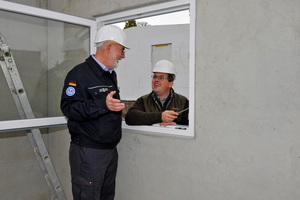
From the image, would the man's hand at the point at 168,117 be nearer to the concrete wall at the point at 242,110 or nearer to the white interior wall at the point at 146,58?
the concrete wall at the point at 242,110

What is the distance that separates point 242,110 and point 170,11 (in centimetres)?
97

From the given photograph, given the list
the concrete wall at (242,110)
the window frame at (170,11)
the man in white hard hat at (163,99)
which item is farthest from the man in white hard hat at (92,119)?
the man in white hard hat at (163,99)

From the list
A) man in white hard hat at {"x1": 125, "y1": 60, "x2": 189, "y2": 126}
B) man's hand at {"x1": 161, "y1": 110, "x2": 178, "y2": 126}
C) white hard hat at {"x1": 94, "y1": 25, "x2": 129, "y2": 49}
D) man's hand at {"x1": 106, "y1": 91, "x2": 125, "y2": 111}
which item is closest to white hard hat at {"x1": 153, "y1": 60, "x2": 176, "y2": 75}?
man in white hard hat at {"x1": 125, "y1": 60, "x2": 189, "y2": 126}

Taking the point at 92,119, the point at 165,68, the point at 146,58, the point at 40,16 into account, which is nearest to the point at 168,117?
the point at 165,68

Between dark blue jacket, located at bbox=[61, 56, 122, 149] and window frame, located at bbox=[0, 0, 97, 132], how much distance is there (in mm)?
429

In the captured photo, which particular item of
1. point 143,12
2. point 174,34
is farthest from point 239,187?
point 174,34

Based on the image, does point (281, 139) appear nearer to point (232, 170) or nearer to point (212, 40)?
point (232, 170)

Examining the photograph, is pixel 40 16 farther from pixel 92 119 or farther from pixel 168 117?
pixel 168 117

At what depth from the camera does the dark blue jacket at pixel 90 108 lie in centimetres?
157

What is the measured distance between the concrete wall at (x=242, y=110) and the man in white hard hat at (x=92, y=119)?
1.54 feet

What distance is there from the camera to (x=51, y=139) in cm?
269

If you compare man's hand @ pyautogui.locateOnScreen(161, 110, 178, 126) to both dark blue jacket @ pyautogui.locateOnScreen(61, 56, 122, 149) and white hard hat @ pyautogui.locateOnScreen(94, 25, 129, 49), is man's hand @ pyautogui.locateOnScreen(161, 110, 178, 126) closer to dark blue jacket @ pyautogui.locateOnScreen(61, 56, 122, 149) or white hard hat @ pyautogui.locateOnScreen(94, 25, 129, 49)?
dark blue jacket @ pyautogui.locateOnScreen(61, 56, 122, 149)

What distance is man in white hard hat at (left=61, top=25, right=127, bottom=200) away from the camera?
62.3 inches

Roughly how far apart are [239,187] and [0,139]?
2267 millimetres
